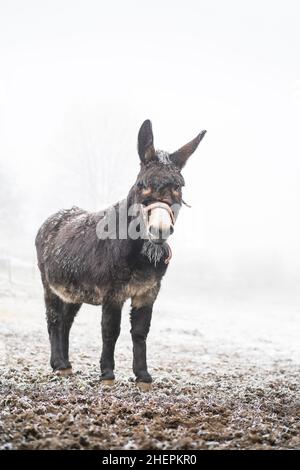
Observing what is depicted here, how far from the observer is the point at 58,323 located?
898cm

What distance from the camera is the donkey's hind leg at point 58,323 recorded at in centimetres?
880

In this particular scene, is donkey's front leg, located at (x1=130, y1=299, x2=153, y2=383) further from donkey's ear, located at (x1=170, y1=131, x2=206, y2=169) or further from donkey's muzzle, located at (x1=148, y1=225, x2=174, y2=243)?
donkey's ear, located at (x1=170, y1=131, x2=206, y2=169)

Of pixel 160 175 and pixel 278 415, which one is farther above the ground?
pixel 160 175

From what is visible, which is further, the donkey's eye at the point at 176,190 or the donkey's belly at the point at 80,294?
the donkey's belly at the point at 80,294

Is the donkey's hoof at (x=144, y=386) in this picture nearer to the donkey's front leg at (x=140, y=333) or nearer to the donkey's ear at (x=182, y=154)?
the donkey's front leg at (x=140, y=333)

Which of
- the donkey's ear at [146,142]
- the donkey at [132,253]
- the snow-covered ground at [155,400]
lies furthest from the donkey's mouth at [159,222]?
the snow-covered ground at [155,400]

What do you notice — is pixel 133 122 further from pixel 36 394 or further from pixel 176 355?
pixel 36 394

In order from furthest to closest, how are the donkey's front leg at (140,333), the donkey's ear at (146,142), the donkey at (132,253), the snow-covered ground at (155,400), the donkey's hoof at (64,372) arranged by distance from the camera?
the donkey's hoof at (64,372) → the donkey's front leg at (140,333) → the donkey's ear at (146,142) → the donkey at (132,253) → the snow-covered ground at (155,400)

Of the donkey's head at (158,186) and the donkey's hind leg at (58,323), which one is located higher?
the donkey's head at (158,186)

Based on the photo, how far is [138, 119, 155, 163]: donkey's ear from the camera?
22.9 ft

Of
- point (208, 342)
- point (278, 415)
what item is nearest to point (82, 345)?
point (208, 342)

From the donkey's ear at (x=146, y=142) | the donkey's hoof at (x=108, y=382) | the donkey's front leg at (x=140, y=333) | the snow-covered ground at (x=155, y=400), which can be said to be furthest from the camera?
the donkey's front leg at (x=140, y=333)

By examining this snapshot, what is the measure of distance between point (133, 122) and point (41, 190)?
15609mm
